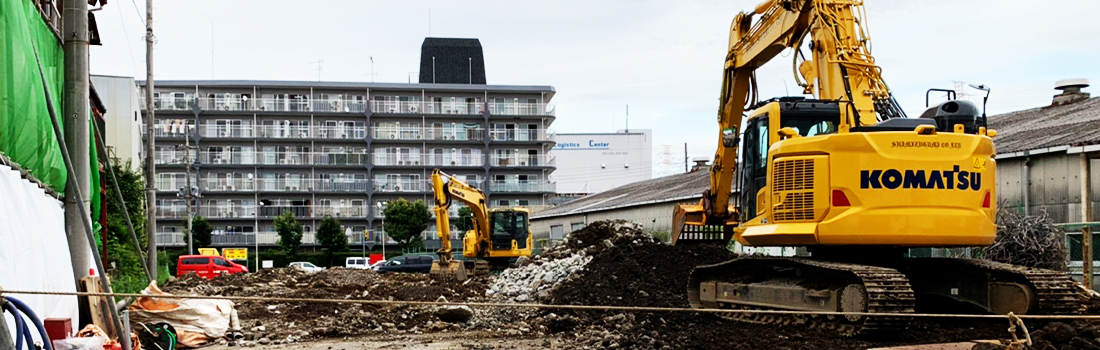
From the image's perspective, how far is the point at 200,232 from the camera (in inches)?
2574

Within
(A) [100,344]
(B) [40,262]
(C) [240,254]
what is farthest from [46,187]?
(C) [240,254]

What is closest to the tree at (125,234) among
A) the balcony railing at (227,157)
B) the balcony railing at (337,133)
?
the balcony railing at (227,157)

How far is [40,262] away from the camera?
9.66m

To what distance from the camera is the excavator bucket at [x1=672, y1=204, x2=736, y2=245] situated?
16328mm

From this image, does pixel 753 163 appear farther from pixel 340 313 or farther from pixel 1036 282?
pixel 340 313

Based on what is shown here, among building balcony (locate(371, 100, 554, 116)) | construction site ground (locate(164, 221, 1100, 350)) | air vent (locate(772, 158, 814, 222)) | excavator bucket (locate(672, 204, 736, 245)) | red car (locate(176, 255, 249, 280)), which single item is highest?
building balcony (locate(371, 100, 554, 116))

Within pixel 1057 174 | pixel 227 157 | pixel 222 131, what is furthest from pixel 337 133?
pixel 1057 174

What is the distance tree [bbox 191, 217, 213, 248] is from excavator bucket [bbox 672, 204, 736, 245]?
5372cm

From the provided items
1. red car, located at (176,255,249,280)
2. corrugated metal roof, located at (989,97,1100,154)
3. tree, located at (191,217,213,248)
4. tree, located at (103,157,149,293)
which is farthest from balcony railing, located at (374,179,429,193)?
corrugated metal roof, located at (989,97,1100,154)

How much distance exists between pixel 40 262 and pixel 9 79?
174 centimetres

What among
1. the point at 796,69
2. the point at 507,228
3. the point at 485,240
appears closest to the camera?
the point at 796,69

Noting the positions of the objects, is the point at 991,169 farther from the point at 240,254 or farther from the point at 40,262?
the point at 240,254

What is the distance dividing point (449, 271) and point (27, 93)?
74.1 feet

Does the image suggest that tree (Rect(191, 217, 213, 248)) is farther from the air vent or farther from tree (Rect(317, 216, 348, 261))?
the air vent
